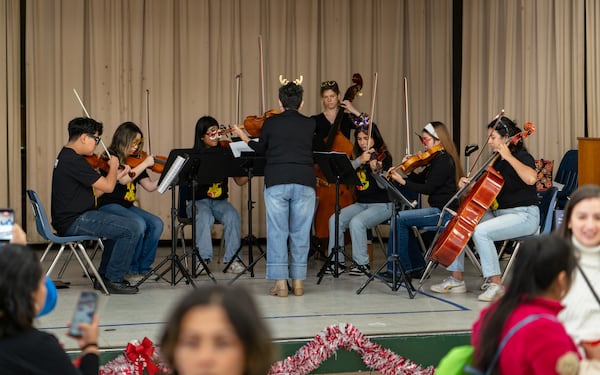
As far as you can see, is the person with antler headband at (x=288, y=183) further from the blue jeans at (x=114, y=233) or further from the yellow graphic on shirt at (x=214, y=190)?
the yellow graphic on shirt at (x=214, y=190)

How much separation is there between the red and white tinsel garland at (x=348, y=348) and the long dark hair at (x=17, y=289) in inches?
90.0

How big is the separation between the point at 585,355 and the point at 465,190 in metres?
3.22

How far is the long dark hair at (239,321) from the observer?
1783 millimetres

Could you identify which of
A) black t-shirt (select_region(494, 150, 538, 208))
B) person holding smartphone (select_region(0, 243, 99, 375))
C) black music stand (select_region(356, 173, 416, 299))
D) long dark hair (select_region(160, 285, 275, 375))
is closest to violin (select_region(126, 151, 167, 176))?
black music stand (select_region(356, 173, 416, 299))

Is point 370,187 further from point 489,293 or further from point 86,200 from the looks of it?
point 86,200

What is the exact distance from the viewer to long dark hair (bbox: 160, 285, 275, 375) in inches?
70.2

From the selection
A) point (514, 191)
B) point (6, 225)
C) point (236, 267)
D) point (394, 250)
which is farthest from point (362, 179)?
point (6, 225)

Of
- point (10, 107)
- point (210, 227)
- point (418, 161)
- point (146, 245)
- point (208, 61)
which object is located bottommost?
point (146, 245)

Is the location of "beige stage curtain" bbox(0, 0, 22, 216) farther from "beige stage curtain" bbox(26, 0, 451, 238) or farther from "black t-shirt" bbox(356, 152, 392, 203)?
"black t-shirt" bbox(356, 152, 392, 203)

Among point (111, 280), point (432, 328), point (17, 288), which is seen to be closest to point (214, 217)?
point (111, 280)

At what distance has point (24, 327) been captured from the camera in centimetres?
244

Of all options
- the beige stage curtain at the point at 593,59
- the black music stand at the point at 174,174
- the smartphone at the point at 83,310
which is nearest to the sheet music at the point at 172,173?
the black music stand at the point at 174,174

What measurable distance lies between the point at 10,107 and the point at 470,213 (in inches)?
177

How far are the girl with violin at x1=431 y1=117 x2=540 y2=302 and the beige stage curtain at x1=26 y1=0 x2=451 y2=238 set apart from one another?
3311 mm
